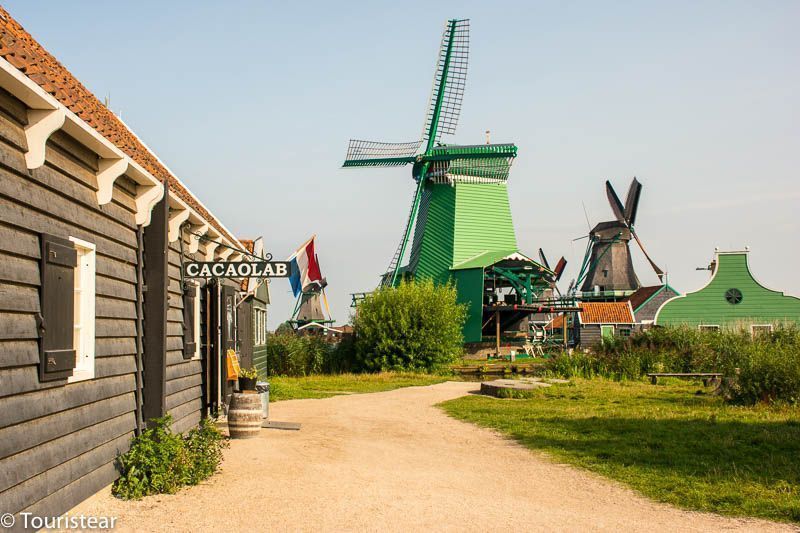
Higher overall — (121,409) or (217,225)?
(217,225)

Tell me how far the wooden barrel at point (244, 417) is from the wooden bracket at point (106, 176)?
4.98 metres

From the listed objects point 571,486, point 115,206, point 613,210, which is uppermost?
point 613,210

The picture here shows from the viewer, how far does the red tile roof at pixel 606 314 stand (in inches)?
1812

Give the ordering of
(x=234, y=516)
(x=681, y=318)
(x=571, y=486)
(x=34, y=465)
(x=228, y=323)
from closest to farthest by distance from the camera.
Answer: (x=34, y=465), (x=234, y=516), (x=571, y=486), (x=228, y=323), (x=681, y=318)

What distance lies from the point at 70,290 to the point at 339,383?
22.7 m

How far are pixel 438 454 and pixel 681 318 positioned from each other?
109 ft

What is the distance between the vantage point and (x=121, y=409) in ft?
28.4

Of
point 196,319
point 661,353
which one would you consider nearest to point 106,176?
point 196,319

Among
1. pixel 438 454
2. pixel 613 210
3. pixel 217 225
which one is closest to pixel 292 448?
pixel 438 454

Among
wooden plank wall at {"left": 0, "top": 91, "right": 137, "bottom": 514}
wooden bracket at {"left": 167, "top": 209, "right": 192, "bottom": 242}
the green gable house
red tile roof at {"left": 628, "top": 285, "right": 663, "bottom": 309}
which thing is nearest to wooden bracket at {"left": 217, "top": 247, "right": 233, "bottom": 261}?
wooden bracket at {"left": 167, "top": 209, "right": 192, "bottom": 242}

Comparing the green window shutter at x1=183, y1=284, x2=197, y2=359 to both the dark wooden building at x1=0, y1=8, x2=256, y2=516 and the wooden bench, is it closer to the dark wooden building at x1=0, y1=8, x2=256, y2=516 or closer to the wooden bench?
the dark wooden building at x1=0, y1=8, x2=256, y2=516

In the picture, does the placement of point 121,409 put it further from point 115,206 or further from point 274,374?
point 274,374

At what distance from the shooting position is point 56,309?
6723mm

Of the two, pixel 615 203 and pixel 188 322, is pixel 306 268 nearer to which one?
pixel 188 322
